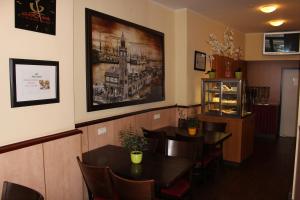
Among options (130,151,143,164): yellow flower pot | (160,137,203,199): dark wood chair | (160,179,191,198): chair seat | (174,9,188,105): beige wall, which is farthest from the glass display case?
(130,151,143,164): yellow flower pot

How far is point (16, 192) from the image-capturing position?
1568mm

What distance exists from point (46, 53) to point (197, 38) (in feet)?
10.3

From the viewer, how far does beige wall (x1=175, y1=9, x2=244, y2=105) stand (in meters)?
4.23

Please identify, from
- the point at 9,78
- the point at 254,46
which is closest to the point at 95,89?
the point at 9,78

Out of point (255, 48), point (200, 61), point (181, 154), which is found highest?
point (255, 48)

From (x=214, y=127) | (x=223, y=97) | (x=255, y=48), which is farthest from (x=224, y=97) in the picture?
(x=255, y=48)

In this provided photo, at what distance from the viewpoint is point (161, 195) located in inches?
91.3

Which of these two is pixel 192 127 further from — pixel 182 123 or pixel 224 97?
pixel 224 97

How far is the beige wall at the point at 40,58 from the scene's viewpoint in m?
1.72

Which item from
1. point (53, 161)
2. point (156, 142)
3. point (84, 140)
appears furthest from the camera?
point (156, 142)

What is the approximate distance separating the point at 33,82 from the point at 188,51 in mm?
2894

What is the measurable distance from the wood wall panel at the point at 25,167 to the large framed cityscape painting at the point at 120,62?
2.85 ft

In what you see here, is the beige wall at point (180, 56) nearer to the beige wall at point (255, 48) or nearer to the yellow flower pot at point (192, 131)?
the yellow flower pot at point (192, 131)

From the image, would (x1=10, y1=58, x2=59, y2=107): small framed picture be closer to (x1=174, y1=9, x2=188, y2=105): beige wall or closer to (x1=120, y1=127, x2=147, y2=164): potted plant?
(x1=120, y1=127, x2=147, y2=164): potted plant
